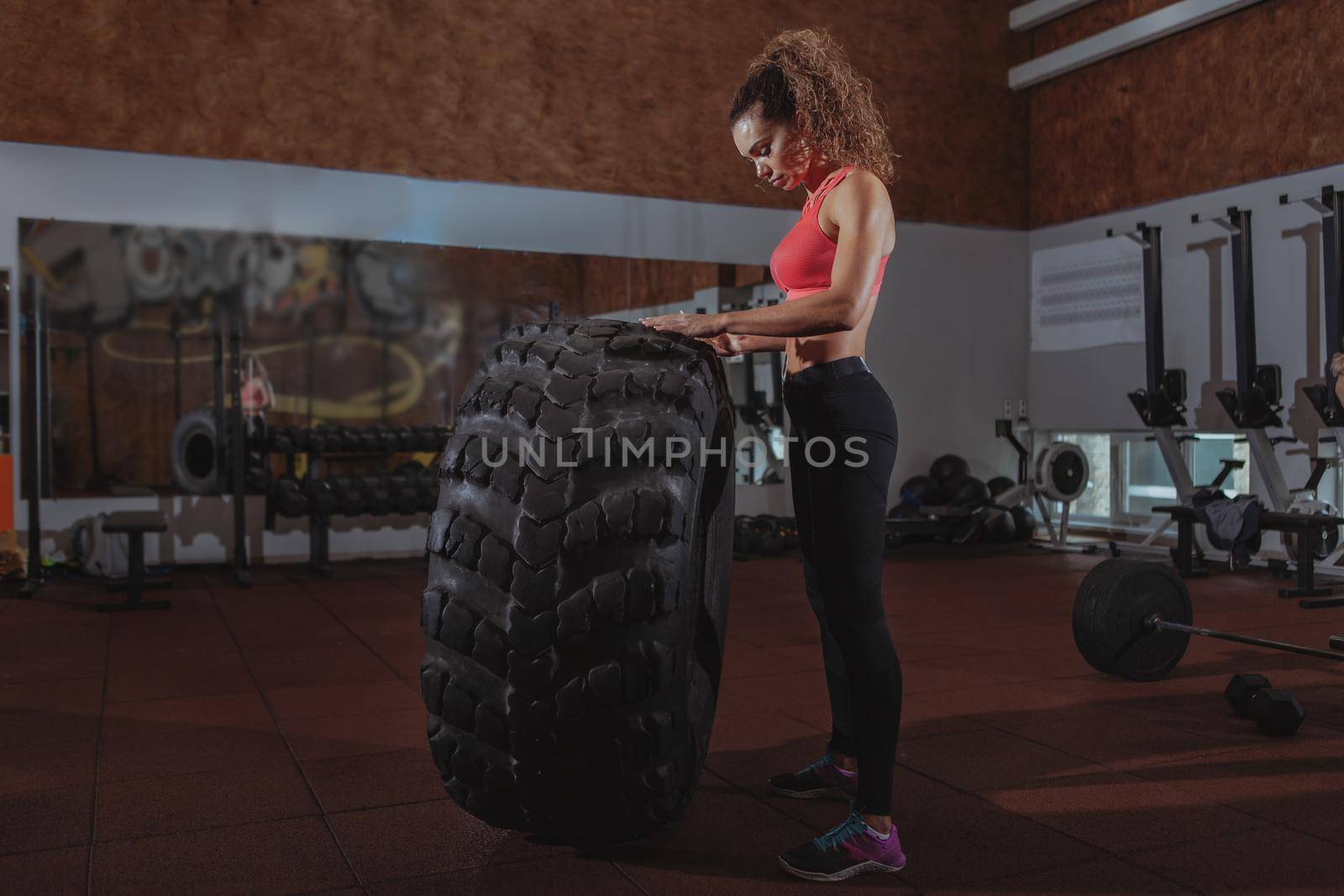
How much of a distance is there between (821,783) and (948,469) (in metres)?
5.87

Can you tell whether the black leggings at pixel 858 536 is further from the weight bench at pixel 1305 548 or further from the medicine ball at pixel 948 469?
the medicine ball at pixel 948 469

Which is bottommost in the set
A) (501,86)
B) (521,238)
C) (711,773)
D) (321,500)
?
(711,773)

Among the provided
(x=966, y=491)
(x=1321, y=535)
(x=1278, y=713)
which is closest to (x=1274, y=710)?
(x=1278, y=713)

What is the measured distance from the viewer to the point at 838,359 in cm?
188

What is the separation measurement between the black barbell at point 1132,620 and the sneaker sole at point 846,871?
1617 mm

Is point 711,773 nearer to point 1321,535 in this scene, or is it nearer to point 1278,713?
point 1278,713

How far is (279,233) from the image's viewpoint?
6.20 metres

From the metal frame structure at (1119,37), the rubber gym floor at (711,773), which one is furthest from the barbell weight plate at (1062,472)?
the metal frame structure at (1119,37)

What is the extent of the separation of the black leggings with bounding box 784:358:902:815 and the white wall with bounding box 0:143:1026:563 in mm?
5081

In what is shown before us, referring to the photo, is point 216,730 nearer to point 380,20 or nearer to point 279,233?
point 279,233

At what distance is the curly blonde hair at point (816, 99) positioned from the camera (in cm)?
188

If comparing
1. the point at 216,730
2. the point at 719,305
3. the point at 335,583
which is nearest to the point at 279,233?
the point at 335,583

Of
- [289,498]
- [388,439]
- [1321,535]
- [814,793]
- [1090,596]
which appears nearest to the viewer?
[814,793]

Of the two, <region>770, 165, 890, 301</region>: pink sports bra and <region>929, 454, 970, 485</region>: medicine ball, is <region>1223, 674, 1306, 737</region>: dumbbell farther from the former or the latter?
<region>929, 454, 970, 485</region>: medicine ball
